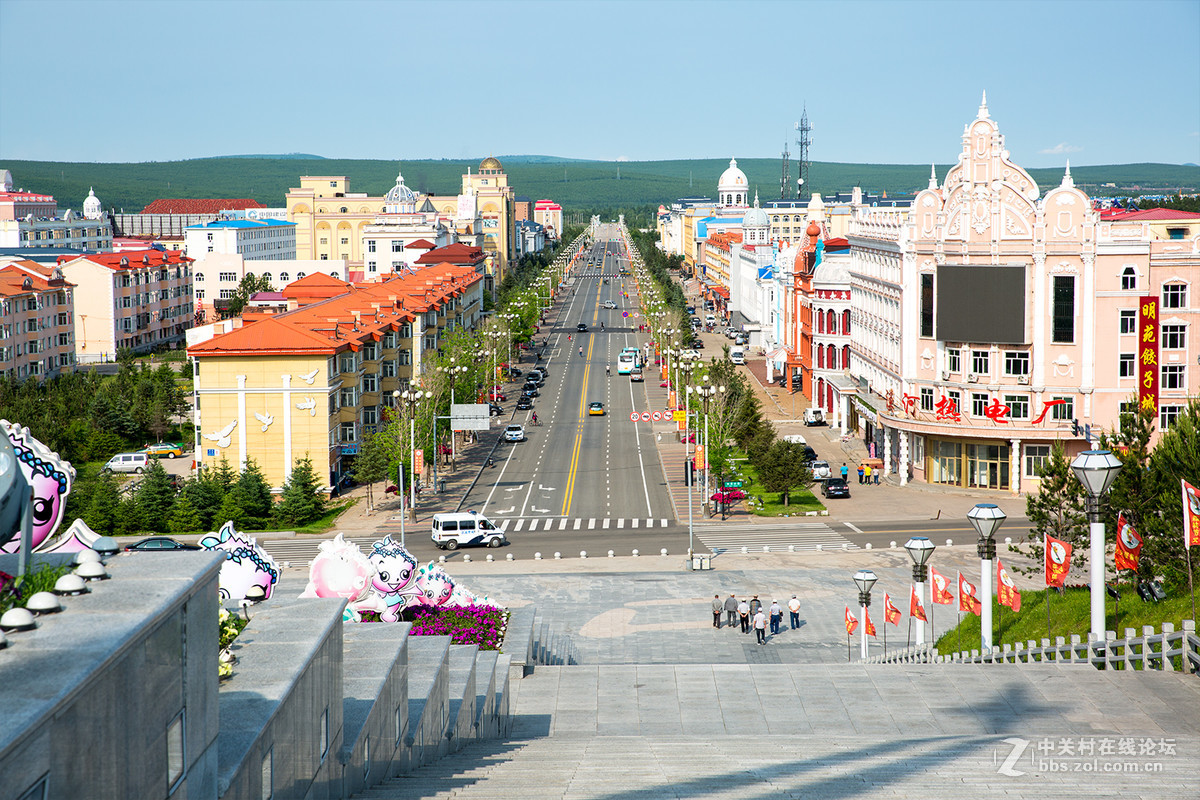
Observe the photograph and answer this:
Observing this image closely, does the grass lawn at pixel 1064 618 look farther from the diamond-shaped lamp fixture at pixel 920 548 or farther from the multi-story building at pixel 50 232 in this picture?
the multi-story building at pixel 50 232

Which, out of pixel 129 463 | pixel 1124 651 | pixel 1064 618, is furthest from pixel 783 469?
pixel 129 463

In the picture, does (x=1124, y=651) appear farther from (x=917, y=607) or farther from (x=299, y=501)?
(x=299, y=501)

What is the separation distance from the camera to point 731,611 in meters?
41.2

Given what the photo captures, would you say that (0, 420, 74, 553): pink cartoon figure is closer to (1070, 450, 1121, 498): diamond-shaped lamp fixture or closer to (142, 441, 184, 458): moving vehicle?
(1070, 450, 1121, 498): diamond-shaped lamp fixture

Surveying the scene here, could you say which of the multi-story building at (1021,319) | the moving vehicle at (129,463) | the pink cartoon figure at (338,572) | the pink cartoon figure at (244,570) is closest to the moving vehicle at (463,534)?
the multi-story building at (1021,319)

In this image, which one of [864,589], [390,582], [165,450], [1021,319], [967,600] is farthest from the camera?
[165,450]

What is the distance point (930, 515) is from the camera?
61.4 metres

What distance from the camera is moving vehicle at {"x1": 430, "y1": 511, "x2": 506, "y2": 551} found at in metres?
56.0

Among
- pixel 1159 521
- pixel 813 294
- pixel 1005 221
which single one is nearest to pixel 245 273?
pixel 813 294

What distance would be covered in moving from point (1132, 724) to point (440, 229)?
17141 centimetres

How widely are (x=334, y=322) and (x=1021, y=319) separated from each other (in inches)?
1521

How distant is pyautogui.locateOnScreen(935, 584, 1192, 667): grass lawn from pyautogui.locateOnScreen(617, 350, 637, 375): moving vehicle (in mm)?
81221

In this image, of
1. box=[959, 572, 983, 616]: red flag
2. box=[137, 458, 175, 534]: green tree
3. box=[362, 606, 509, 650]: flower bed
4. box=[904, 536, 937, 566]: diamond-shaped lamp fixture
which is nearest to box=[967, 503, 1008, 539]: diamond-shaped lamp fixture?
box=[904, 536, 937, 566]: diamond-shaped lamp fixture

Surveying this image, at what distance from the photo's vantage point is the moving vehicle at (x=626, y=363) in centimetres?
11962
